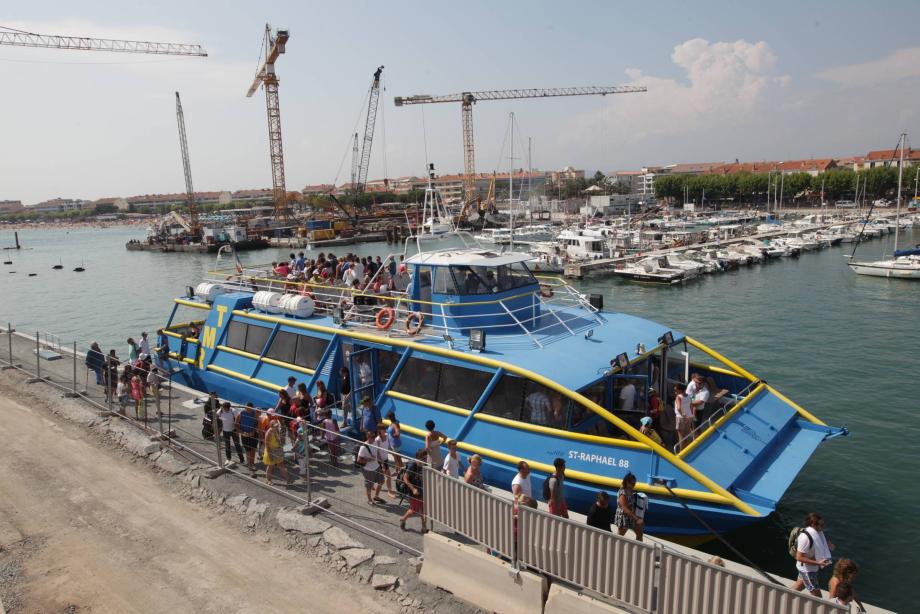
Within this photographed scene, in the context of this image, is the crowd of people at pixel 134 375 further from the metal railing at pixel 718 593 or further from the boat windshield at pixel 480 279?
the metal railing at pixel 718 593

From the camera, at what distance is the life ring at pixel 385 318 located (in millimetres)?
12719

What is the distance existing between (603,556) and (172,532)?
701cm

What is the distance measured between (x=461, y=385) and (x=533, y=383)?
1.55 meters

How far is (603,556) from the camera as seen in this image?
6.32 metres

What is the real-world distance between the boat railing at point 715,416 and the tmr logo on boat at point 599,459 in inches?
36.0

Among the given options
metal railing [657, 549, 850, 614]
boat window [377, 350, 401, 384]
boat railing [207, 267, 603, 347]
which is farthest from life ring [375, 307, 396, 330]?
metal railing [657, 549, 850, 614]

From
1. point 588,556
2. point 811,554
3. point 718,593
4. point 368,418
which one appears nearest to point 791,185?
point 368,418

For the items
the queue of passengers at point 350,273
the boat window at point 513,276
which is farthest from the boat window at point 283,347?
the boat window at point 513,276

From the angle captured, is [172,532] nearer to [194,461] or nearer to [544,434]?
[194,461]

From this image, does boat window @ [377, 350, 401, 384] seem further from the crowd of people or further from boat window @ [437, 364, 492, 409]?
the crowd of people

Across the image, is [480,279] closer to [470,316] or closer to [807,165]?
[470,316]

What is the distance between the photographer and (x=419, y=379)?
11750 mm

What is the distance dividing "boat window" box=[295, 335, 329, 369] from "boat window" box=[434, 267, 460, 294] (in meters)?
2.94

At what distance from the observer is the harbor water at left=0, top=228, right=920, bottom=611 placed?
37.1 ft
